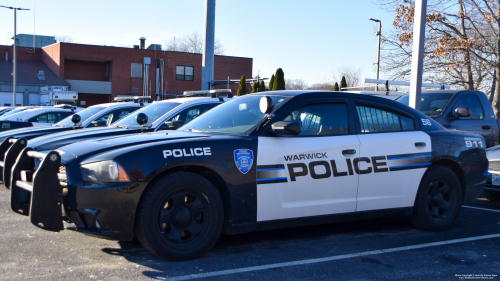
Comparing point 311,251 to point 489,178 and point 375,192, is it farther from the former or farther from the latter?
point 489,178

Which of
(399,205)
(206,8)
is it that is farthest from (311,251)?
(206,8)

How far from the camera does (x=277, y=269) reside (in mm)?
4219

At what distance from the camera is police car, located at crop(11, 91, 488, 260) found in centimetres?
405

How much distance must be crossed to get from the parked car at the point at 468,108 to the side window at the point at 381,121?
13.6 feet

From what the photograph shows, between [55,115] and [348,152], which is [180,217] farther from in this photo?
[55,115]

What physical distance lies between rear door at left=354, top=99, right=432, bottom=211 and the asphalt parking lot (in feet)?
1.64

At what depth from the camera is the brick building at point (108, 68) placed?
4538cm

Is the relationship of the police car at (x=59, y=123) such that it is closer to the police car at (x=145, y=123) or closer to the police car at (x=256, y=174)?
the police car at (x=145, y=123)

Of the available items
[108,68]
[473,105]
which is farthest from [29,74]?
[473,105]

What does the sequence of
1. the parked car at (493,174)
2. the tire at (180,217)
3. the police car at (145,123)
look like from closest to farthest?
1. the tire at (180,217)
2. the police car at (145,123)
3. the parked car at (493,174)

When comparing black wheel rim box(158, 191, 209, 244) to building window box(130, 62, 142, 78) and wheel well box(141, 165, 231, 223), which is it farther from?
building window box(130, 62, 142, 78)

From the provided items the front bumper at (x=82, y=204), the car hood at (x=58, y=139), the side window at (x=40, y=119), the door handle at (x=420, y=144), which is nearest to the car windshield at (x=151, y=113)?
the car hood at (x=58, y=139)

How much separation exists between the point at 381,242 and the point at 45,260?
344 centimetres

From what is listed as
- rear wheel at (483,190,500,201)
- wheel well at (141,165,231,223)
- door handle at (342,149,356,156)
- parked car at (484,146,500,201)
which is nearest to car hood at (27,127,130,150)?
wheel well at (141,165,231,223)
